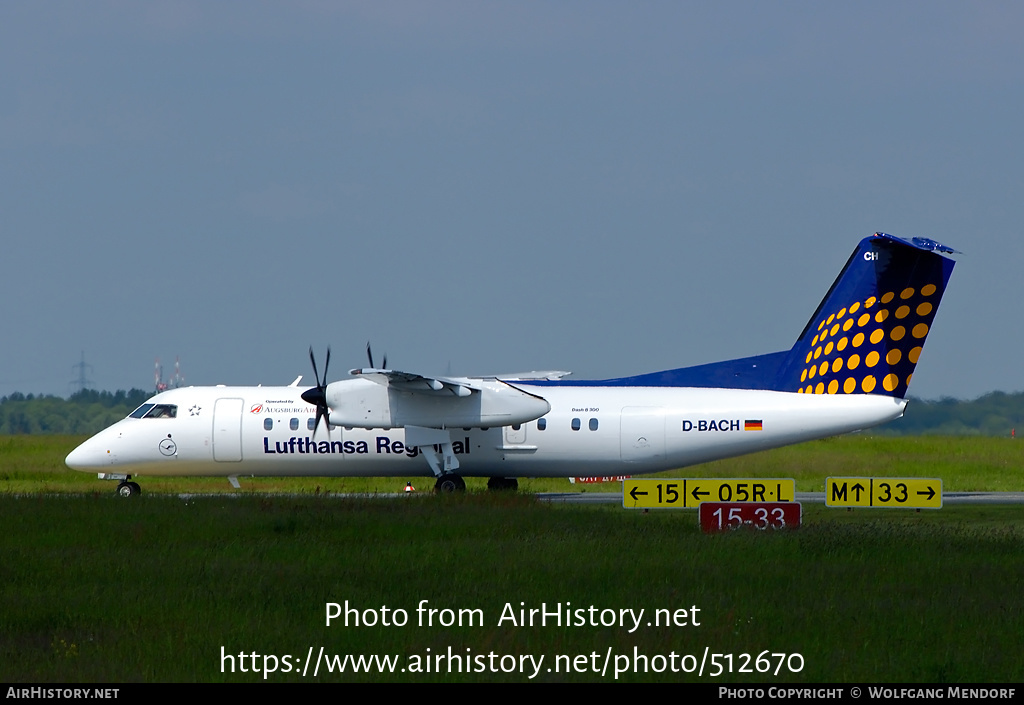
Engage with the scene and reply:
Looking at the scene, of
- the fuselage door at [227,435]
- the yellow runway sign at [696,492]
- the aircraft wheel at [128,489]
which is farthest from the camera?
the aircraft wheel at [128,489]

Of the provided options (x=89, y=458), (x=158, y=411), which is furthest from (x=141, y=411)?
(x=89, y=458)

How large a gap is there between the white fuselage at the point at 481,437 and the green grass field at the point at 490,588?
2762mm

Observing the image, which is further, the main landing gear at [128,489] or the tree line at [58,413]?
the tree line at [58,413]

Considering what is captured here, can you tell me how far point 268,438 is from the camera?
3103cm

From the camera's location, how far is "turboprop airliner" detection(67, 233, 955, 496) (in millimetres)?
28297

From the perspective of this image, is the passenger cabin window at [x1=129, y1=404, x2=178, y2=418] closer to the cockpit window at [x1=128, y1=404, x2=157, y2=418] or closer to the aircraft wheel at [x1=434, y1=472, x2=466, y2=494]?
the cockpit window at [x1=128, y1=404, x2=157, y2=418]

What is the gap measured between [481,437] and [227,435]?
22.2 feet

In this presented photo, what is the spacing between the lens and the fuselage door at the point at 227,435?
31.1 meters

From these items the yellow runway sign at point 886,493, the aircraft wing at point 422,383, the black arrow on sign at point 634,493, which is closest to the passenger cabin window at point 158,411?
the aircraft wing at point 422,383

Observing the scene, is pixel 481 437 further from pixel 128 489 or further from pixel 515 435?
pixel 128 489

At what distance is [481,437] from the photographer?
101 feet

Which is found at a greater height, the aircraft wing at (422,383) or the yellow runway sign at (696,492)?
the aircraft wing at (422,383)

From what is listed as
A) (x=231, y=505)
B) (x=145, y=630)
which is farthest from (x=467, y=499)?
(x=145, y=630)

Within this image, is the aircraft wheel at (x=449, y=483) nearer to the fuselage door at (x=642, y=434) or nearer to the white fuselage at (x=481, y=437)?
the white fuselage at (x=481, y=437)
